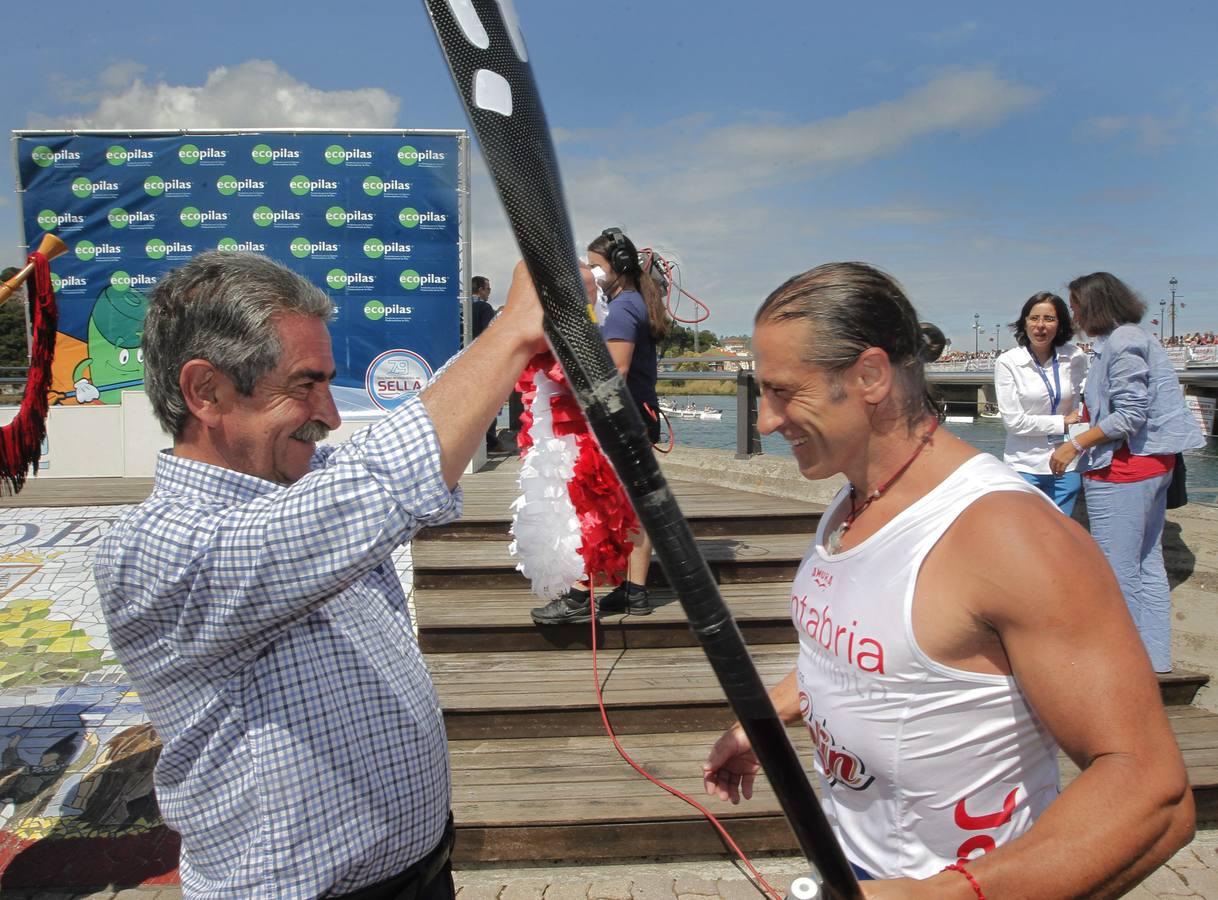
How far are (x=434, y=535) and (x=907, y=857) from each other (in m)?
4.66

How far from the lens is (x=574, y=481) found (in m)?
4.27

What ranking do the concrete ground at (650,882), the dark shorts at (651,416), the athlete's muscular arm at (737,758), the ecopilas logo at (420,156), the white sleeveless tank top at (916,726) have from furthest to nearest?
the ecopilas logo at (420,156) < the dark shorts at (651,416) < the concrete ground at (650,882) < the athlete's muscular arm at (737,758) < the white sleeveless tank top at (916,726)

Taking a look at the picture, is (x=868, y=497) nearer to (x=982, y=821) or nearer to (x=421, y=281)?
(x=982, y=821)

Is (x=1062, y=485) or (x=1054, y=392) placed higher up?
(x=1054, y=392)

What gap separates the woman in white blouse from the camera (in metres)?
4.38

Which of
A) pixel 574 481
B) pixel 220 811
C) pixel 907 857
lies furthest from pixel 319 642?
pixel 574 481

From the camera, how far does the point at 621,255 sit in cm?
422

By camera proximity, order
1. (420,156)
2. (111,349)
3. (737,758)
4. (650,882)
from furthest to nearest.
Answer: (111,349) → (420,156) → (650,882) → (737,758)

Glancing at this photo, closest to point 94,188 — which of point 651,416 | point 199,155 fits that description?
point 199,155

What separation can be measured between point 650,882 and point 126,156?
26.8ft

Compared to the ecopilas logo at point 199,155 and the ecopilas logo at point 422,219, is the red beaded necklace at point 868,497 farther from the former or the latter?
the ecopilas logo at point 199,155

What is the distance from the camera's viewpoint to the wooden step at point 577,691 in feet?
12.7

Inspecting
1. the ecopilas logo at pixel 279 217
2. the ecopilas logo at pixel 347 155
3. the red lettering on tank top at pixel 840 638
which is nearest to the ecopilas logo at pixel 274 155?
the ecopilas logo at pixel 347 155

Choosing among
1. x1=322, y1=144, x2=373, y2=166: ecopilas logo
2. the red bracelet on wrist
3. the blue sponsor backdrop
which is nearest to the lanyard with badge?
the red bracelet on wrist
